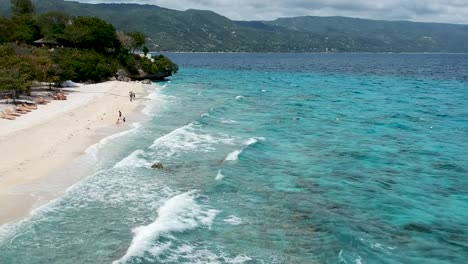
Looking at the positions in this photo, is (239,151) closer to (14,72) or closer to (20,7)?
(14,72)

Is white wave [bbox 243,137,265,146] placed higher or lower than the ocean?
higher

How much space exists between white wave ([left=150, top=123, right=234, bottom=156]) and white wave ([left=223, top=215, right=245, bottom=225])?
12.2m

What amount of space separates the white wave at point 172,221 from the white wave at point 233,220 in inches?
28.0

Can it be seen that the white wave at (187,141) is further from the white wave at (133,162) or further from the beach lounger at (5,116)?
the beach lounger at (5,116)

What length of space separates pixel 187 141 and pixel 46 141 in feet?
35.1

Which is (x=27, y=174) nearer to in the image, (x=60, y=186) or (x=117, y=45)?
(x=60, y=186)

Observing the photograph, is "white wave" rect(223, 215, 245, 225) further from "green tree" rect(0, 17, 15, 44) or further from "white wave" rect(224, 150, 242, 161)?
"green tree" rect(0, 17, 15, 44)

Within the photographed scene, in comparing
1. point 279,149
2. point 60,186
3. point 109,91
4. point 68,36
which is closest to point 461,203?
point 279,149

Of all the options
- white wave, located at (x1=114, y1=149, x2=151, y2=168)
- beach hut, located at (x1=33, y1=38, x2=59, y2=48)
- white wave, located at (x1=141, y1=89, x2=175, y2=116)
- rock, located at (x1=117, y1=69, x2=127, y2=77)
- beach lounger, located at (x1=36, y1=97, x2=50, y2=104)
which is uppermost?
beach hut, located at (x1=33, y1=38, x2=59, y2=48)

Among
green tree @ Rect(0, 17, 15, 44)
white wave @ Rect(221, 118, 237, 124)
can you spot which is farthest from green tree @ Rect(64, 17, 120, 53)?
white wave @ Rect(221, 118, 237, 124)

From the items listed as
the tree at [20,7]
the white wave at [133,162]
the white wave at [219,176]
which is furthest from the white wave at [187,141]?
the tree at [20,7]

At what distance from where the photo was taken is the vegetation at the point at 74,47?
67119 millimetres

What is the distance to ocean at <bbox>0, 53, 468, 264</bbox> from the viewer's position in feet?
57.1

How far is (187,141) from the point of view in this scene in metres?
36.0
